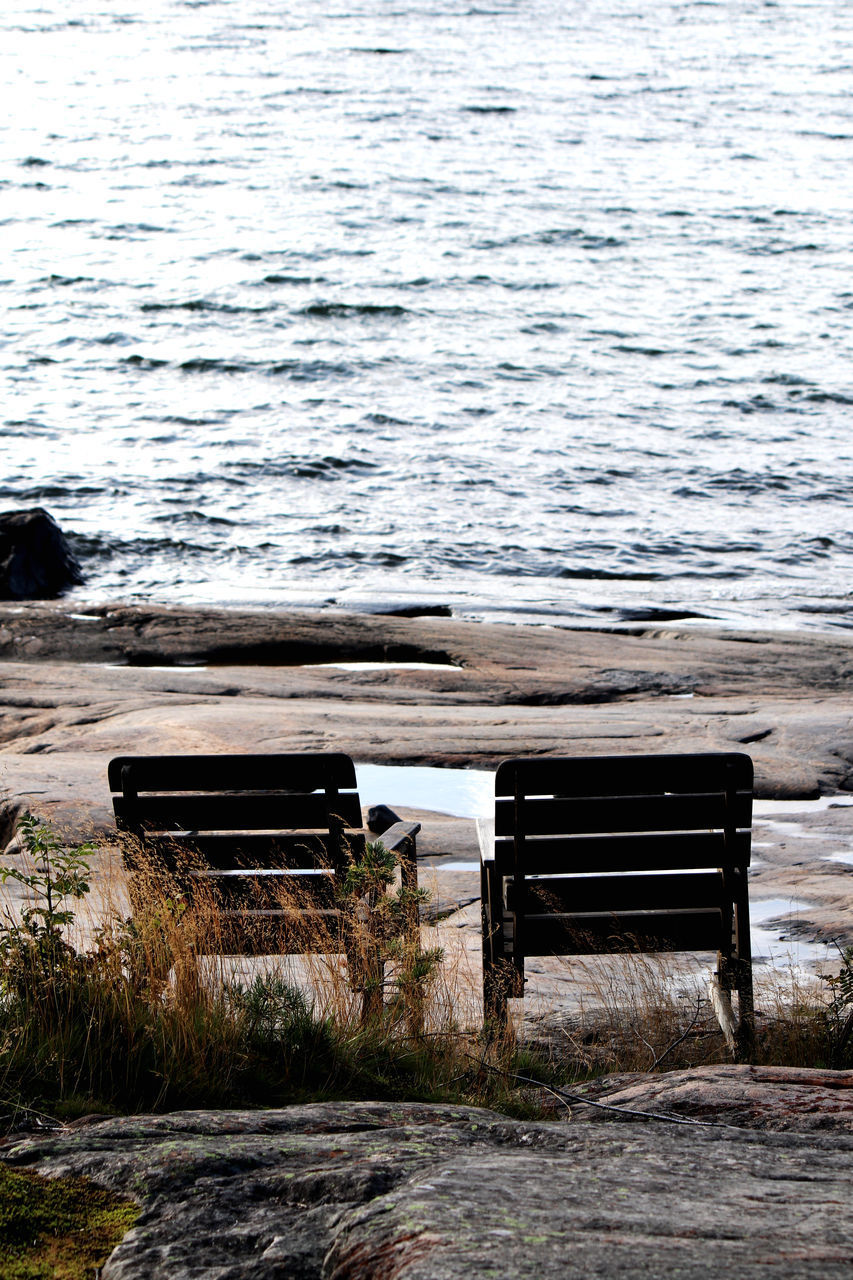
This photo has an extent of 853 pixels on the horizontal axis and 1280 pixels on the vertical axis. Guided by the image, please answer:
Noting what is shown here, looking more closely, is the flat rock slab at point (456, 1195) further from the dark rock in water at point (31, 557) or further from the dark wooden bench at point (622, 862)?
the dark rock in water at point (31, 557)

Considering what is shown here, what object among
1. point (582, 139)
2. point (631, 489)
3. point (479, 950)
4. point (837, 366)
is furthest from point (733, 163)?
point (479, 950)

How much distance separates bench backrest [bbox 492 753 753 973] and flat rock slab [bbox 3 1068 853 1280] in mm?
1675

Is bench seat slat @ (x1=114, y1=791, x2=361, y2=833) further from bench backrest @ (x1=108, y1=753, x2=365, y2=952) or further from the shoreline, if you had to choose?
the shoreline

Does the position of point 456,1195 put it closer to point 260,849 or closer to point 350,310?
point 260,849

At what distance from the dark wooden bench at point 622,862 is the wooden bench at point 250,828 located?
53cm

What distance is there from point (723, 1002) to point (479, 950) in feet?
4.66

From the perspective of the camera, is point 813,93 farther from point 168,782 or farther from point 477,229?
point 168,782

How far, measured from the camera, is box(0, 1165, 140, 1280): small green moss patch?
7.14 ft

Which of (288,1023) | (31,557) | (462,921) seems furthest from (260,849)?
(31,557)

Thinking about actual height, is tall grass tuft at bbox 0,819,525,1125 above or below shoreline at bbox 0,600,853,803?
above

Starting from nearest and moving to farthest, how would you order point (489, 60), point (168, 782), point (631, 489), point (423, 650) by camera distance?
point (168, 782) < point (423, 650) < point (631, 489) < point (489, 60)

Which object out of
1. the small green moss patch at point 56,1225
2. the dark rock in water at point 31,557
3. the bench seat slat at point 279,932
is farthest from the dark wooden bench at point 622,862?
the dark rock in water at point 31,557

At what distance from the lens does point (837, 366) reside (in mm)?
31719

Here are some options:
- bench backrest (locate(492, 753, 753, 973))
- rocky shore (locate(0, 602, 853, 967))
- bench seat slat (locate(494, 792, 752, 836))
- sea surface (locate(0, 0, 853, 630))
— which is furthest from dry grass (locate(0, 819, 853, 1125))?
sea surface (locate(0, 0, 853, 630))
